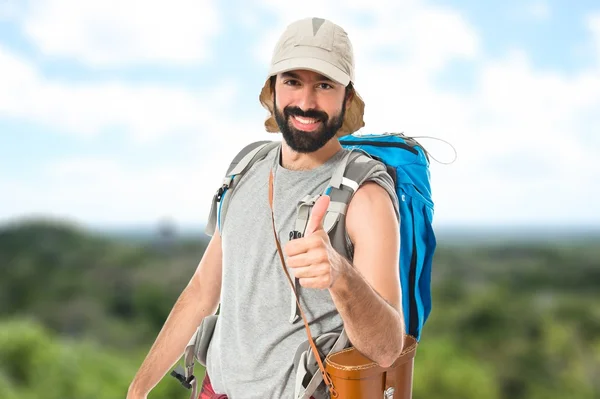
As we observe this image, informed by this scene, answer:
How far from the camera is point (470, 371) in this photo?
23469 millimetres

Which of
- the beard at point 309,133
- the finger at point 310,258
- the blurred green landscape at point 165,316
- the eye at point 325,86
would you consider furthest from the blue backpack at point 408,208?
the blurred green landscape at point 165,316

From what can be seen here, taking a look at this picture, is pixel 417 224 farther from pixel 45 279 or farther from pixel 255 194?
pixel 45 279

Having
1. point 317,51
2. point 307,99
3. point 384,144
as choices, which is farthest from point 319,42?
point 384,144

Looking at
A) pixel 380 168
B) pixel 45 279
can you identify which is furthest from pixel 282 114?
pixel 45 279

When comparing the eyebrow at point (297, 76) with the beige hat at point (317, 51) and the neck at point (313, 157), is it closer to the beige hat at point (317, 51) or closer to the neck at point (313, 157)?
the beige hat at point (317, 51)

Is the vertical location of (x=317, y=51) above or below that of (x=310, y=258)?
above

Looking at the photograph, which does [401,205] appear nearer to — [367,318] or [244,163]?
[367,318]

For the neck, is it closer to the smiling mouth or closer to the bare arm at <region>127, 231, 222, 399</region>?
the smiling mouth

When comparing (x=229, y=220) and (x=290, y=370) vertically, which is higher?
(x=229, y=220)

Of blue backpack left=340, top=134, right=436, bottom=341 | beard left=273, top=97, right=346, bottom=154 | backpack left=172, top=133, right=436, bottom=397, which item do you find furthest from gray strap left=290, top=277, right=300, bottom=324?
beard left=273, top=97, right=346, bottom=154

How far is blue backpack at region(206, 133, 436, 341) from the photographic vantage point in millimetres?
1814

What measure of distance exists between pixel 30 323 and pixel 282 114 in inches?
868

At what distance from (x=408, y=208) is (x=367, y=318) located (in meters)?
0.45

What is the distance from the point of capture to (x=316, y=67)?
6.12 ft
